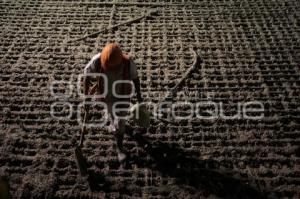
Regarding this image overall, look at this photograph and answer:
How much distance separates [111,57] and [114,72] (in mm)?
256

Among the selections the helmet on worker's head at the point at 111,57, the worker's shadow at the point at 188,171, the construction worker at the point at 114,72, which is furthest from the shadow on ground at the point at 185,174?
the helmet on worker's head at the point at 111,57

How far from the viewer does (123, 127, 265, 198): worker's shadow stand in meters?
3.80

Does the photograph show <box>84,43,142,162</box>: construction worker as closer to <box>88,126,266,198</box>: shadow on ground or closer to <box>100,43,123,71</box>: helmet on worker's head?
<box>100,43,123,71</box>: helmet on worker's head

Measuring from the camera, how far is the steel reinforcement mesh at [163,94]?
3885 mm

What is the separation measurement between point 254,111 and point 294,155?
0.79m

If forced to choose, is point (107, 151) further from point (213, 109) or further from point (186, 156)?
point (213, 109)

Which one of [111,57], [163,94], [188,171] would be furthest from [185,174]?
[111,57]

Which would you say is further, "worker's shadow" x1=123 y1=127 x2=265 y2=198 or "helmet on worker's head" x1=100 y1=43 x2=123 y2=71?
"worker's shadow" x1=123 y1=127 x2=265 y2=198

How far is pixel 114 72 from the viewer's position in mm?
3582

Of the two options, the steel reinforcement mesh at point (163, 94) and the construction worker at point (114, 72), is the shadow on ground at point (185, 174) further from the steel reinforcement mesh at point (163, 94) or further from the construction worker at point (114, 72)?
the construction worker at point (114, 72)

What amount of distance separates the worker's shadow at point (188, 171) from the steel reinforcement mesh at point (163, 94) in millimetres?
11

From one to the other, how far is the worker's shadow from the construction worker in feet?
1.12

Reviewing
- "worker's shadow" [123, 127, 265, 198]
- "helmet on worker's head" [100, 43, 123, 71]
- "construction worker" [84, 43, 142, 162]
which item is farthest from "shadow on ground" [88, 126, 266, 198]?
"helmet on worker's head" [100, 43, 123, 71]

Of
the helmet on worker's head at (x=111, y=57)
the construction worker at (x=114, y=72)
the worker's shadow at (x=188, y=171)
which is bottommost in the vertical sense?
the worker's shadow at (x=188, y=171)
